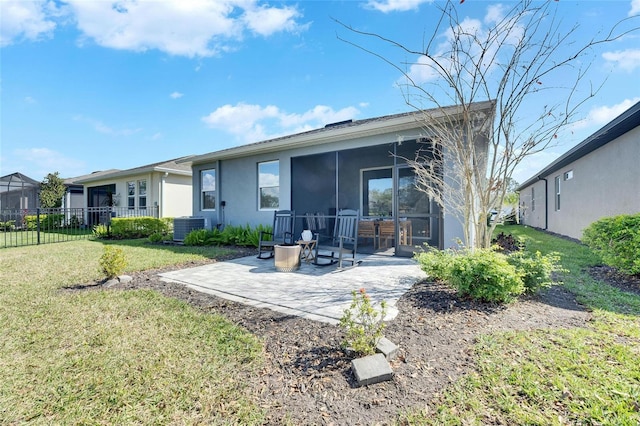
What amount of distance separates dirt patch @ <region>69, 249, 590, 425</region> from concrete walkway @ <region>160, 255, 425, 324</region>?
24 centimetres

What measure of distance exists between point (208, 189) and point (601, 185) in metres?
12.6

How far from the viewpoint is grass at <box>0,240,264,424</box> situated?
1.86 metres

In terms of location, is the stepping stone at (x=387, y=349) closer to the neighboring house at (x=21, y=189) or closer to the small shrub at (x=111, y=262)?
the small shrub at (x=111, y=262)

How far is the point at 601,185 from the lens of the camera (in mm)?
8531

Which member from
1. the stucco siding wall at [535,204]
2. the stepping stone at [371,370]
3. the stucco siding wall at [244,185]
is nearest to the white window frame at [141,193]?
the stucco siding wall at [244,185]

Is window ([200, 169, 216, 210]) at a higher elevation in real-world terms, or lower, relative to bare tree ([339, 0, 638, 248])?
lower

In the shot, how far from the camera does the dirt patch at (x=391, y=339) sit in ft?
6.09

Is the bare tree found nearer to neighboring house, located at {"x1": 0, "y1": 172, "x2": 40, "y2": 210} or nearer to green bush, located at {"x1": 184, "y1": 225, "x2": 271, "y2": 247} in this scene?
green bush, located at {"x1": 184, "y1": 225, "x2": 271, "y2": 247}

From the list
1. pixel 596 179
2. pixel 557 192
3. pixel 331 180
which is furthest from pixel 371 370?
pixel 557 192

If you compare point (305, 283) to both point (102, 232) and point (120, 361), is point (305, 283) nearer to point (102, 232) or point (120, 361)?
point (120, 361)

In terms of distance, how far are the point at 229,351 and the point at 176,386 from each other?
0.52 m

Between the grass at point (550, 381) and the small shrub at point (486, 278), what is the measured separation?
0.65m

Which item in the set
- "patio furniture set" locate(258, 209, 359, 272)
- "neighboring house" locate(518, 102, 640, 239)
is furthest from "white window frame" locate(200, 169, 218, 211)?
"neighboring house" locate(518, 102, 640, 239)

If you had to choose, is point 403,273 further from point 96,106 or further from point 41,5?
point 96,106
